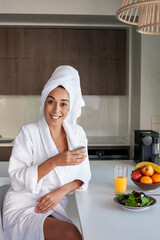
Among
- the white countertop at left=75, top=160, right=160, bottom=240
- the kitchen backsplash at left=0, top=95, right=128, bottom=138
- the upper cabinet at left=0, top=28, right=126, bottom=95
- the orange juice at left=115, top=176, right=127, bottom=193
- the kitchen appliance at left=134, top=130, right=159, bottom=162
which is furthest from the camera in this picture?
the kitchen backsplash at left=0, top=95, right=128, bottom=138

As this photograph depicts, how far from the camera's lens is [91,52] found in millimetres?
4391

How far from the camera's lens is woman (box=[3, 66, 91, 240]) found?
1.71m

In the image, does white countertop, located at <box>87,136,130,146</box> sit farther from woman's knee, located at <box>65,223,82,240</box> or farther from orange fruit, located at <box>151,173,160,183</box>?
woman's knee, located at <box>65,223,82,240</box>

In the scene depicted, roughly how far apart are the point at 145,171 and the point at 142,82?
7.08 feet

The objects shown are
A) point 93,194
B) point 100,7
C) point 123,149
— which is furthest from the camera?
point 123,149

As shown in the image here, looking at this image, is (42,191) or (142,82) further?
(142,82)

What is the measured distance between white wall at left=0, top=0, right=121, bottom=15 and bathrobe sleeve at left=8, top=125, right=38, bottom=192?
7.50 feet

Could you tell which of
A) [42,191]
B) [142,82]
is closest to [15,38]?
[142,82]

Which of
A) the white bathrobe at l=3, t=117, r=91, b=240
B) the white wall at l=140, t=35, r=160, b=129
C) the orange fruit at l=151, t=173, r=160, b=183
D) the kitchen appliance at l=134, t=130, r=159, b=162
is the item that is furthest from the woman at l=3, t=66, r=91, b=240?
the white wall at l=140, t=35, r=160, b=129

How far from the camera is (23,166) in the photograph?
1.87 m

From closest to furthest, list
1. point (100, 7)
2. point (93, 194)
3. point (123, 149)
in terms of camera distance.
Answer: point (93, 194), point (100, 7), point (123, 149)

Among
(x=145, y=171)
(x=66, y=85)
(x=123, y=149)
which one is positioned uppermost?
(x=66, y=85)

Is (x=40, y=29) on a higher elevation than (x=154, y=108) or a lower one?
higher

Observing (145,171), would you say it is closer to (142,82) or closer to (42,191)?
(42,191)
